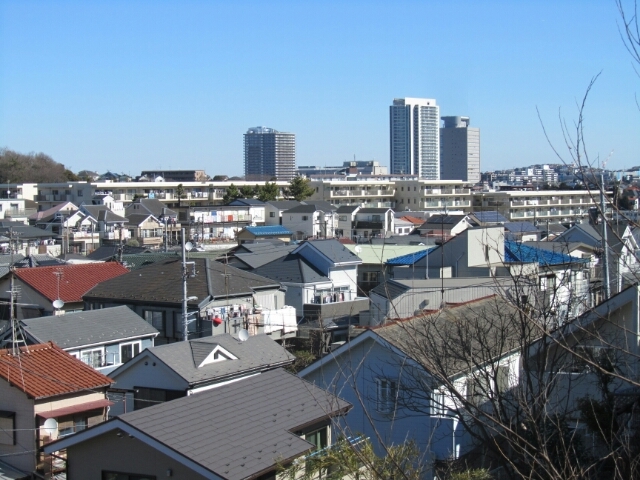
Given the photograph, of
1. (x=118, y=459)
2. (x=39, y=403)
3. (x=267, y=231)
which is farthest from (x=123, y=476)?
(x=267, y=231)

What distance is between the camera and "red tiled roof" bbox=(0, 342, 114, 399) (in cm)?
826

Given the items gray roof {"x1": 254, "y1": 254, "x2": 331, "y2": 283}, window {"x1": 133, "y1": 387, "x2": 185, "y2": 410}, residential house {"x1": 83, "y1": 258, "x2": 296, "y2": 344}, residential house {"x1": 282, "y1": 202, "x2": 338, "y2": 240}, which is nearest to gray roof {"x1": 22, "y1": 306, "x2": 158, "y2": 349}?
residential house {"x1": 83, "y1": 258, "x2": 296, "y2": 344}

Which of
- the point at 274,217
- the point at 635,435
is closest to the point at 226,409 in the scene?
the point at 635,435

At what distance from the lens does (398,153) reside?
116 meters

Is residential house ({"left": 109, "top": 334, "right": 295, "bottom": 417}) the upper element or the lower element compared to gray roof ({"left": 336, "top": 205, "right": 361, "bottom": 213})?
lower

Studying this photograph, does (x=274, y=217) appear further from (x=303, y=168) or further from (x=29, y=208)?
(x=303, y=168)

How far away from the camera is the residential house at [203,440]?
5.48 m

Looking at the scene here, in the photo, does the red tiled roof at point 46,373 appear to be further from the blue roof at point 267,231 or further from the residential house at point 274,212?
the residential house at point 274,212

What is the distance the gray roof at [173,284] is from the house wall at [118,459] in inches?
342

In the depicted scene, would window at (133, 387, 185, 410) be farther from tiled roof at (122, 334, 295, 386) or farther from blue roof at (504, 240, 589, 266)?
blue roof at (504, 240, 589, 266)

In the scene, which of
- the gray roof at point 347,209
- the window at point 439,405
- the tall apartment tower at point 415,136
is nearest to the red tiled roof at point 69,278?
the window at point 439,405

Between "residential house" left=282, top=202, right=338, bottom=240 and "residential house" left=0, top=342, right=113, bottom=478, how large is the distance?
29253 millimetres

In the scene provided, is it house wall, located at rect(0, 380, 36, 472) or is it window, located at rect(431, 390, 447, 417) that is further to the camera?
house wall, located at rect(0, 380, 36, 472)

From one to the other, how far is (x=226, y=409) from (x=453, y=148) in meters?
112
